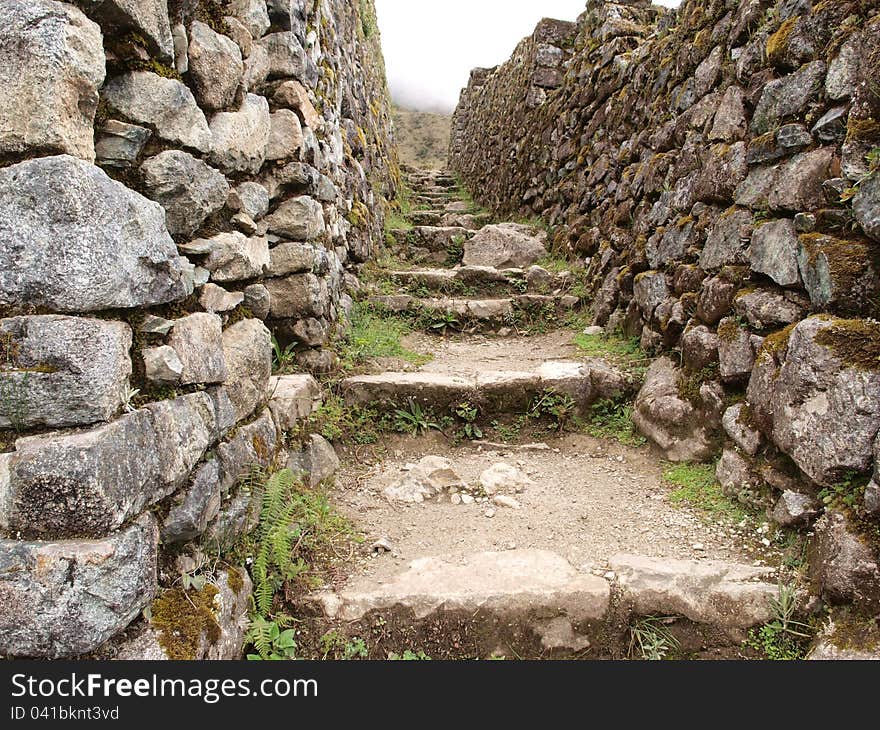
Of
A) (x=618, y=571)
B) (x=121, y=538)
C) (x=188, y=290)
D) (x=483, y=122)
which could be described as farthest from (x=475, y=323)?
(x=483, y=122)

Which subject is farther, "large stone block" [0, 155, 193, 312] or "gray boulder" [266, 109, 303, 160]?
"gray boulder" [266, 109, 303, 160]

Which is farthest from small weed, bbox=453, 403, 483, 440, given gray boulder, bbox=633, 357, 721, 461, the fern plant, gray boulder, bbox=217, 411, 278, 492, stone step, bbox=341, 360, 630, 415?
the fern plant

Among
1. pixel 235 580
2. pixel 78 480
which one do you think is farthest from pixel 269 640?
pixel 78 480

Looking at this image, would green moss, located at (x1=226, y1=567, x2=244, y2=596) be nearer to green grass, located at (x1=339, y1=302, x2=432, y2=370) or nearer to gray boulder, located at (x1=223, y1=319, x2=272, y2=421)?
gray boulder, located at (x1=223, y1=319, x2=272, y2=421)

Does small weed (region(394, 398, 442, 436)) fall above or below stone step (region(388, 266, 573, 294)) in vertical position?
below

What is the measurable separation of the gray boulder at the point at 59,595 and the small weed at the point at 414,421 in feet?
7.48

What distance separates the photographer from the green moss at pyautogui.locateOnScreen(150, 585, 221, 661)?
1749 mm

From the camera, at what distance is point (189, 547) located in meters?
1.99

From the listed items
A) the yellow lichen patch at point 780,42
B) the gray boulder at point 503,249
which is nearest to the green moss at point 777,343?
the yellow lichen patch at point 780,42

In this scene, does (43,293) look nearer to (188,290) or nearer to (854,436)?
(188,290)

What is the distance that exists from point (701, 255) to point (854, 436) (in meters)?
1.68

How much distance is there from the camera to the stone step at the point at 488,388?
3.79m

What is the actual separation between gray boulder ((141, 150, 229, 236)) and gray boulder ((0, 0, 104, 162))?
1.18 ft

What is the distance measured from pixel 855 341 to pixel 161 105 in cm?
285
